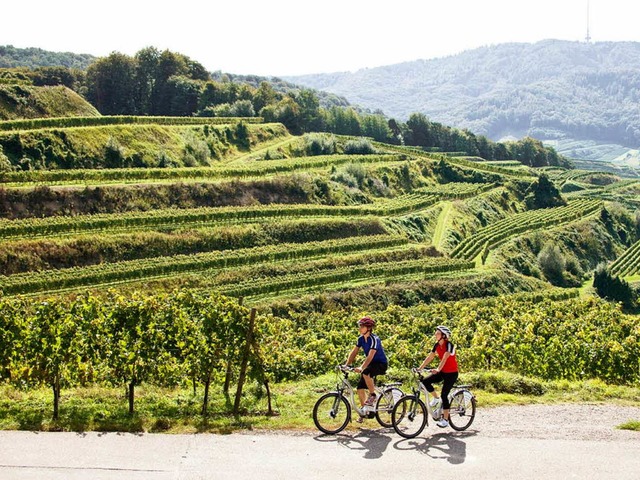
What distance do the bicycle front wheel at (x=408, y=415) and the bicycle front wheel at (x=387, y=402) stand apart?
21cm

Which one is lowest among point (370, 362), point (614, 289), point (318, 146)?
point (614, 289)

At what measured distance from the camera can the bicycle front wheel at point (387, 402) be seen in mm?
18688

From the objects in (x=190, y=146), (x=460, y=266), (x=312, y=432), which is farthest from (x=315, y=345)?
(x=190, y=146)

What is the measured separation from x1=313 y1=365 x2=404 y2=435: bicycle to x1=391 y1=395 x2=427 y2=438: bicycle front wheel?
0.72 feet

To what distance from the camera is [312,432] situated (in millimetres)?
18656

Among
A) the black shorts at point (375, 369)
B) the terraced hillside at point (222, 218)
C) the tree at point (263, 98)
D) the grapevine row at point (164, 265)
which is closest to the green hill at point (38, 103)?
the terraced hillside at point (222, 218)

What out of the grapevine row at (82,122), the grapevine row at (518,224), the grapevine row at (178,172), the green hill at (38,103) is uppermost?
the green hill at (38,103)

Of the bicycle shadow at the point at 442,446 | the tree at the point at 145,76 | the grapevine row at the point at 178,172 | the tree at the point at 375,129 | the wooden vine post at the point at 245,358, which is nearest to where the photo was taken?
the bicycle shadow at the point at 442,446

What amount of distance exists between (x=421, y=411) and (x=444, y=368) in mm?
1552

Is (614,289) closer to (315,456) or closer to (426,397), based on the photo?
(426,397)

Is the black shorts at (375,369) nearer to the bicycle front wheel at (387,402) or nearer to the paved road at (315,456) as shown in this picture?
the bicycle front wheel at (387,402)

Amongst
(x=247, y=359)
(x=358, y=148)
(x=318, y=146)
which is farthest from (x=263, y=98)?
(x=247, y=359)

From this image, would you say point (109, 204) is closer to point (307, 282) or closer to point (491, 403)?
point (307, 282)

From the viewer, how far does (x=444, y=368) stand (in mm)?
18625
